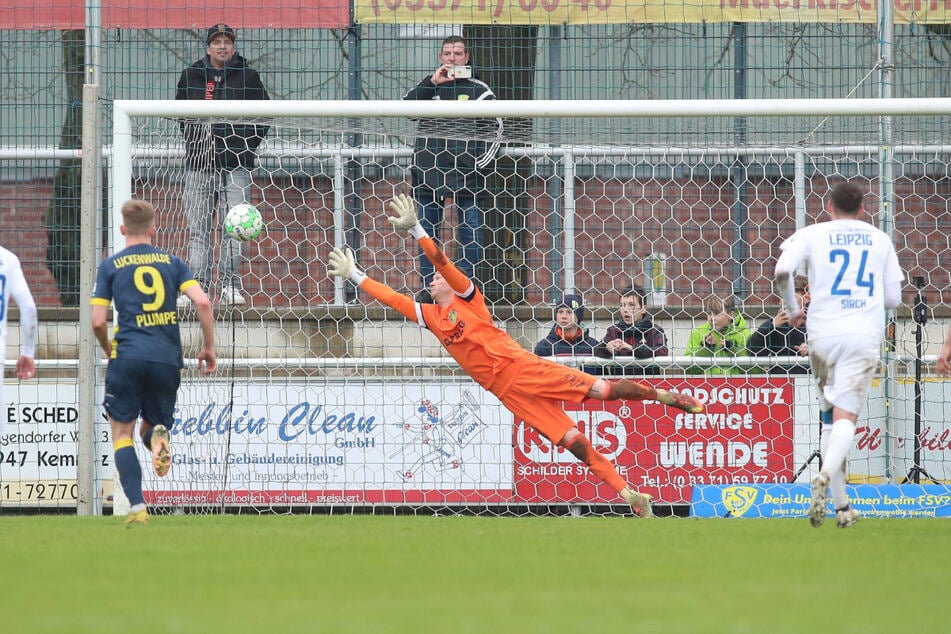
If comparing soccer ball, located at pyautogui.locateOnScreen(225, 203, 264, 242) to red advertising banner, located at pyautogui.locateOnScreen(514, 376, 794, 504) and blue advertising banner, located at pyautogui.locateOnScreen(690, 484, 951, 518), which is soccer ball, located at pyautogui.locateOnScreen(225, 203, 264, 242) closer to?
red advertising banner, located at pyautogui.locateOnScreen(514, 376, 794, 504)

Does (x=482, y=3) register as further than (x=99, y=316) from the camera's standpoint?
Yes

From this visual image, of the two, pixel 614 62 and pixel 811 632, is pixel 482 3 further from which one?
pixel 811 632

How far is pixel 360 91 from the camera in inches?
482

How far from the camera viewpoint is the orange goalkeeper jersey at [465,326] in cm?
959

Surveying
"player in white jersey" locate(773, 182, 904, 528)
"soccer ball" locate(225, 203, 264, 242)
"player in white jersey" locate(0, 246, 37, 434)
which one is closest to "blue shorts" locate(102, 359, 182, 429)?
"player in white jersey" locate(0, 246, 37, 434)

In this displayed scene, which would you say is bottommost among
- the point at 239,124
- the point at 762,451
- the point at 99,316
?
the point at 762,451

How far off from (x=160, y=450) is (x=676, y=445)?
4.97 meters

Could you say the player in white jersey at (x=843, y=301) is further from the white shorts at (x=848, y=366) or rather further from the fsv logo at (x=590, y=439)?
the fsv logo at (x=590, y=439)

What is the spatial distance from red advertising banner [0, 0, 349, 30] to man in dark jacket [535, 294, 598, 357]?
121 inches

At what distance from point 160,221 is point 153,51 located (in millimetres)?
1831

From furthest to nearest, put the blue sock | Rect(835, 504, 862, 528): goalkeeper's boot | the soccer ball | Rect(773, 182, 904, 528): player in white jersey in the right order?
the soccer ball → the blue sock → Rect(835, 504, 862, 528): goalkeeper's boot → Rect(773, 182, 904, 528): player in white jersey

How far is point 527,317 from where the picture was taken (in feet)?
38.3

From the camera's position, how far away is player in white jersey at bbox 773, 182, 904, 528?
762cm

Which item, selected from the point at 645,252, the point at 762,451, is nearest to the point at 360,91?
the point at 645,252
